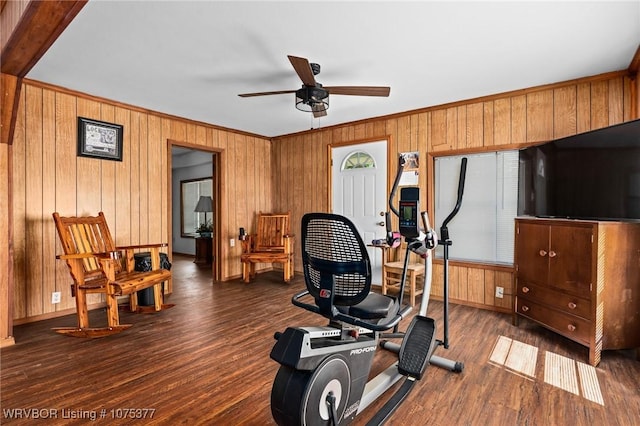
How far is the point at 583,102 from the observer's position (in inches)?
118

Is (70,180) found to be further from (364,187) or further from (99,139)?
(364,187)

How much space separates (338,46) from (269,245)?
11.1ft

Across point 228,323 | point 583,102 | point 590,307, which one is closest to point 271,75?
point 228,323

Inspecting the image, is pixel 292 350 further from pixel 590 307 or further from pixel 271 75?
pixel 271 75

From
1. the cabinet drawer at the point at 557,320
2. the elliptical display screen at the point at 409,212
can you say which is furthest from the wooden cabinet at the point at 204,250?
the cabinet drawer at the point at 557,320

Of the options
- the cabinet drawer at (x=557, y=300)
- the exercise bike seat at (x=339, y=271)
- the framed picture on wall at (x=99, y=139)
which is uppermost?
the framed picture on wall at (x=99, y=139)

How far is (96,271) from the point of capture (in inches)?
122

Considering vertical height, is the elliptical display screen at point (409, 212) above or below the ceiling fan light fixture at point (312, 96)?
below

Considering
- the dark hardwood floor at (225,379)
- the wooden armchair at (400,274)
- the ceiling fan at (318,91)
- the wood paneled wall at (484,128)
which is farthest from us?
the wooden armchair at (400,274)

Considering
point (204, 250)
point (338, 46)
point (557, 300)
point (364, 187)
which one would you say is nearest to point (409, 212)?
point (338, 46)

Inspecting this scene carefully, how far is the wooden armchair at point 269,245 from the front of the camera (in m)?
4.64

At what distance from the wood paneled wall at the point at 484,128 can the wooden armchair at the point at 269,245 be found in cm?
72

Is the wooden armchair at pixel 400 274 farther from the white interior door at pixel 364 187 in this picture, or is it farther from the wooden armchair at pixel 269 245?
the wooden armchair at pixel 269 245

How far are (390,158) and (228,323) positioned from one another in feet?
9.44
